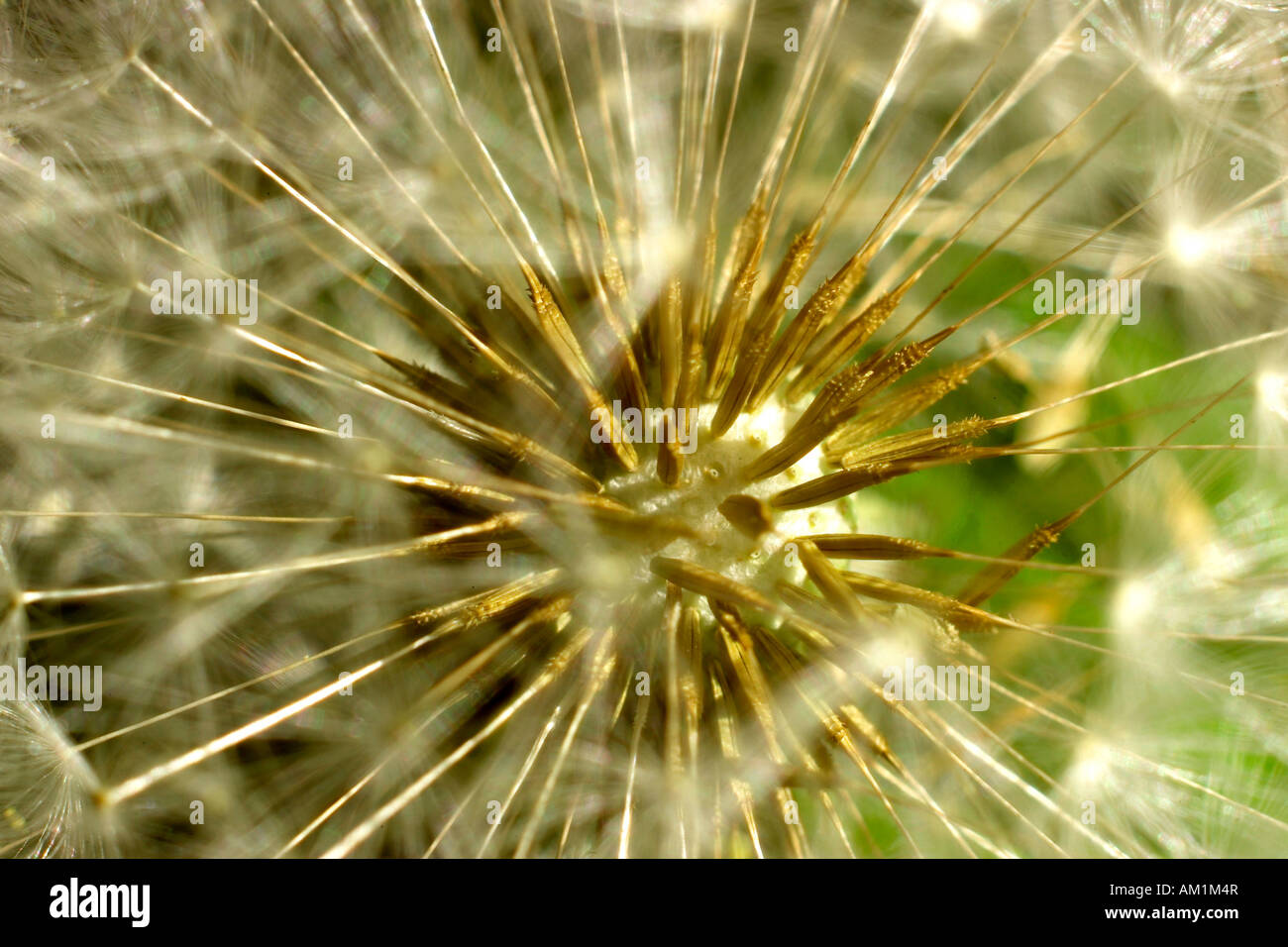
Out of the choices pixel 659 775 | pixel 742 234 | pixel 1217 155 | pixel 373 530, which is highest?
pixel 1217 155
